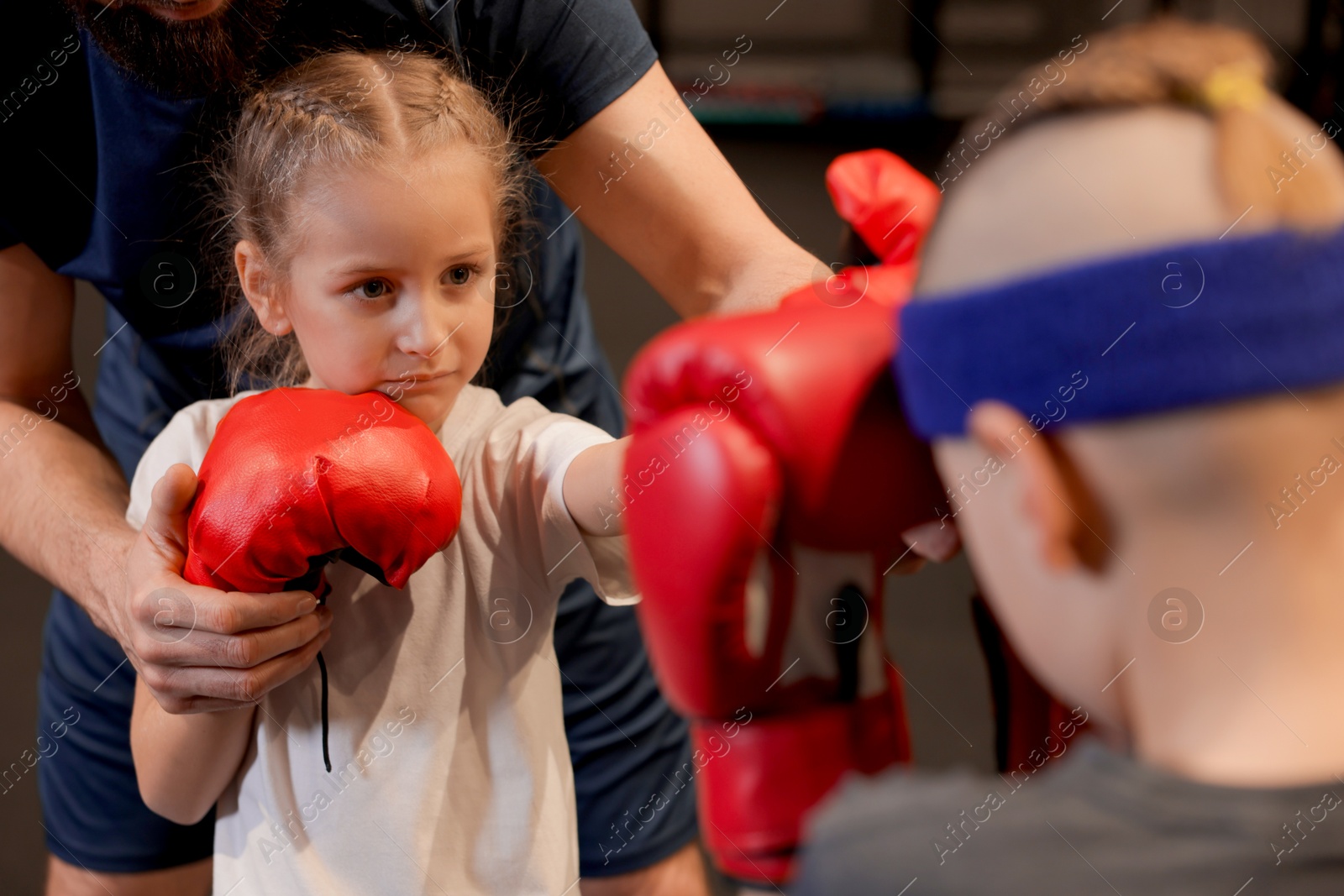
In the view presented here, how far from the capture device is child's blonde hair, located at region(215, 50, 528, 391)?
89 centimetres

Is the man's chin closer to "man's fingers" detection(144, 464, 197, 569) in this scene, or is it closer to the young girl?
the young girl

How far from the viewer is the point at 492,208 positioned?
0.94m

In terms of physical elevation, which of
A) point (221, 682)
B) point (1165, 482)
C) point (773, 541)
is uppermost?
point (1165, 482)

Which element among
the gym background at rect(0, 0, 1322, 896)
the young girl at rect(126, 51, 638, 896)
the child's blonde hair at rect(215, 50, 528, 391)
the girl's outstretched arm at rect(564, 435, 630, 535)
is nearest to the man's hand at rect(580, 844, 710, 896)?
the young girl at rect(126, 51, 638, 896)

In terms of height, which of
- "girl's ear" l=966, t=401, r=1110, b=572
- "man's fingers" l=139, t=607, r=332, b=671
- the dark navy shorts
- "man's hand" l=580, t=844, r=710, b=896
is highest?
"girl's ear" l=966, t=401, r=1110, b=572

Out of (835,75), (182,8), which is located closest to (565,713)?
(182,8)

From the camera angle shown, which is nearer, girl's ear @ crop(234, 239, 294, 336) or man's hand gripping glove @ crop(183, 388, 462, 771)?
man's hand gripping glove @ crop(183, 388, 462, 771)

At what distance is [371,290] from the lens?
0.88 m

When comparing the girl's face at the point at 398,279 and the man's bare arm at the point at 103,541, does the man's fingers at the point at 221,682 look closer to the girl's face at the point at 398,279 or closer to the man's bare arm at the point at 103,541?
the man's bare arm at the point at 103,541

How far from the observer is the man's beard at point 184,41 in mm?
923

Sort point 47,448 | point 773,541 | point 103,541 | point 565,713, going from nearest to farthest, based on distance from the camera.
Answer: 1. point 773,541
2. point 103,541
3. point 47,448
4. point 565,713

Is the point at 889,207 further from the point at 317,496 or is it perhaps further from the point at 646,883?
the point at 646,883

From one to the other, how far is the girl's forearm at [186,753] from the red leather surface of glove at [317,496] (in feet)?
0.49

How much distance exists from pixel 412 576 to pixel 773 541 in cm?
42
